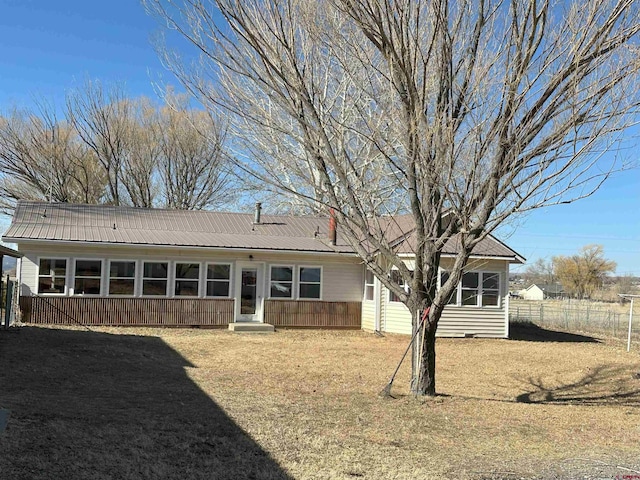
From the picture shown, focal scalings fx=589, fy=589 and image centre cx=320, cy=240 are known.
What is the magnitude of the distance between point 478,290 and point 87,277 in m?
12.1

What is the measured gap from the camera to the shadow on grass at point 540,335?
19922 mm

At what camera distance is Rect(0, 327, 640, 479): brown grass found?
5102 mm

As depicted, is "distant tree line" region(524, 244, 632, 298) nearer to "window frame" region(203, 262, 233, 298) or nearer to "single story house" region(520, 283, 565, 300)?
"single story house" region(520, 283, 565, 300)

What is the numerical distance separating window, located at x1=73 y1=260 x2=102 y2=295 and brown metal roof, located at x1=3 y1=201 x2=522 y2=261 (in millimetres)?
826

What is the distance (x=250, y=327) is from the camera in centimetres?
1808

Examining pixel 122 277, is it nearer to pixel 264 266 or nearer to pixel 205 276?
pixel 205 276

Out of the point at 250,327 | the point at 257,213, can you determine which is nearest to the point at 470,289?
the point at 250,327

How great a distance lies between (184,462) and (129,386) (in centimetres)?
423

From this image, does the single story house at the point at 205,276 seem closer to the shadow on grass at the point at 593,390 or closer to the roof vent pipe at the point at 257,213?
the roof vent pipe at the point at 257,213

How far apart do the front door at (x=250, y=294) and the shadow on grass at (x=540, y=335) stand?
8.49 m

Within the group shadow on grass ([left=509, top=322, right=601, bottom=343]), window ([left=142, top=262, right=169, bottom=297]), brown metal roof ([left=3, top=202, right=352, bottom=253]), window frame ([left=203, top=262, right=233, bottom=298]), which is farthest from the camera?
shadow on grass ([left=509, top=322, right=601, bottom=343])

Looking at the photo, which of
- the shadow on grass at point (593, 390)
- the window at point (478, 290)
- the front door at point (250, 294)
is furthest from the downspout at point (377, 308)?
the shadow on grass at point (593, 390)

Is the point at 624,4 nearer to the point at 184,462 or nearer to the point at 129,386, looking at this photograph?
the point at 184,462

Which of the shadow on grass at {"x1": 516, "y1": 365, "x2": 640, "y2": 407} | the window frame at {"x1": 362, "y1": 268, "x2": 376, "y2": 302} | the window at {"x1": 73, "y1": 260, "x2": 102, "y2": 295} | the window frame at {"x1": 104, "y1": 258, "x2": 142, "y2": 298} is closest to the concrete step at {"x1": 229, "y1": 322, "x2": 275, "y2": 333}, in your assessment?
the window frame at {"x1": 104, "y1": 258, "x2": 142, "y2": 298}
